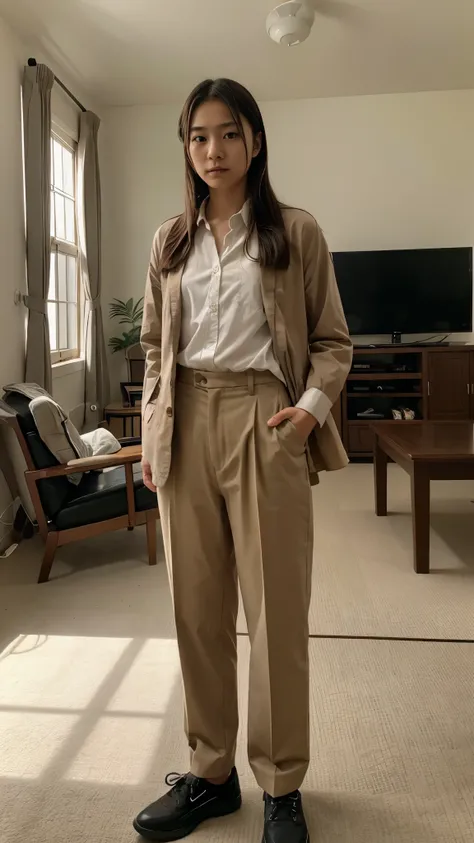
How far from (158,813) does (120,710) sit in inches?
18.8

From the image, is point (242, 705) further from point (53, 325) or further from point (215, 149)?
point (53, 325)

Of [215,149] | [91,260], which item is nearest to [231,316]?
[215,149]

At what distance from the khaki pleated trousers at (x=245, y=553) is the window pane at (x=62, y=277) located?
353 cm

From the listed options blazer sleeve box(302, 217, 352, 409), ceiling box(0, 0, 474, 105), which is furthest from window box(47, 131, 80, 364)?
blazer sleeve box(302, 217, 352, 409)

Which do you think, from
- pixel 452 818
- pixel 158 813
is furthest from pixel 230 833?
pixel 452 818

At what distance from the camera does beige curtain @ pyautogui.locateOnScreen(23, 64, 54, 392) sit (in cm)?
355

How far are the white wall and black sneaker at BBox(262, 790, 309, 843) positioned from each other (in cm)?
452

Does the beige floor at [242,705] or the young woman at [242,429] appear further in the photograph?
the beige floor at [242,705]

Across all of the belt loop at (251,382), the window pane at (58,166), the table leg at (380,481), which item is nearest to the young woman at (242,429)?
the belt loop at (251,382)

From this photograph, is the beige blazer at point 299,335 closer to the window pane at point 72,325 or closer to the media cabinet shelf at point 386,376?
the window pane at point 72,325

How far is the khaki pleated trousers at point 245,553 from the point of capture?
3.92 feet

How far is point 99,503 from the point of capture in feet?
9.06

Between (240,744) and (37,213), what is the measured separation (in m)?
2.98

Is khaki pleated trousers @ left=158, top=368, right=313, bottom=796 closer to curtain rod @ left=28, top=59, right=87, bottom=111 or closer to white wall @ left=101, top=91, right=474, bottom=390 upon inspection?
curtain rod @ left=28, top=59, right=87, bottom=111
